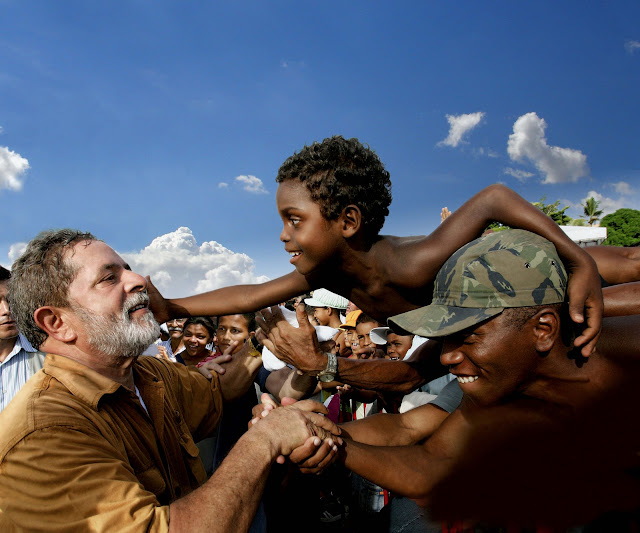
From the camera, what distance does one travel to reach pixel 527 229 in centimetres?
223

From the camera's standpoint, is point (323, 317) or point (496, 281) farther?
point (323, 317)

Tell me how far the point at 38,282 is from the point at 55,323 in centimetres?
25

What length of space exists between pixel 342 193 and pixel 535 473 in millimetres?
1897

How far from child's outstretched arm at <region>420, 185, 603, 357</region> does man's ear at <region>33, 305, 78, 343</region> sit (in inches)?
81.0

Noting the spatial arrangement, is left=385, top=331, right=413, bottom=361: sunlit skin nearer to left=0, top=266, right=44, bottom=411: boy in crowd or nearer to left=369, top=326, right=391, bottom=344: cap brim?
left=369, top=326, right=391, bottom=344: cap brim

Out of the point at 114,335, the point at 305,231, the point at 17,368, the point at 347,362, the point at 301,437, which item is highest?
the point at 305,231

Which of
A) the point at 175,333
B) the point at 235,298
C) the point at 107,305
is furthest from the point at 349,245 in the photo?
the point at 175,333

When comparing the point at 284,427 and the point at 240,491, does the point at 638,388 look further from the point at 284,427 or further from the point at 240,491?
the point at 240,491

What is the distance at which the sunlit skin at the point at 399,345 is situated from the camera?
14.8ft

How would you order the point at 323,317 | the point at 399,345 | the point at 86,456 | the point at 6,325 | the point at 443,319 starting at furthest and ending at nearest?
1. the point at 323,317
2. the point at 399,345
3. the point at 6,325
4. the point at 443,319
5. the point at 86,456

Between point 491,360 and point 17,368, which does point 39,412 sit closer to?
point 491,360

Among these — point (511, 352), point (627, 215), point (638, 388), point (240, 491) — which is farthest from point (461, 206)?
point (627, 215)

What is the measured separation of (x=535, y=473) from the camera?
2004 mm

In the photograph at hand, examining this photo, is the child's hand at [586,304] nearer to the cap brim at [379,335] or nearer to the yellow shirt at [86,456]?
the yellow shirt at [86,456]
